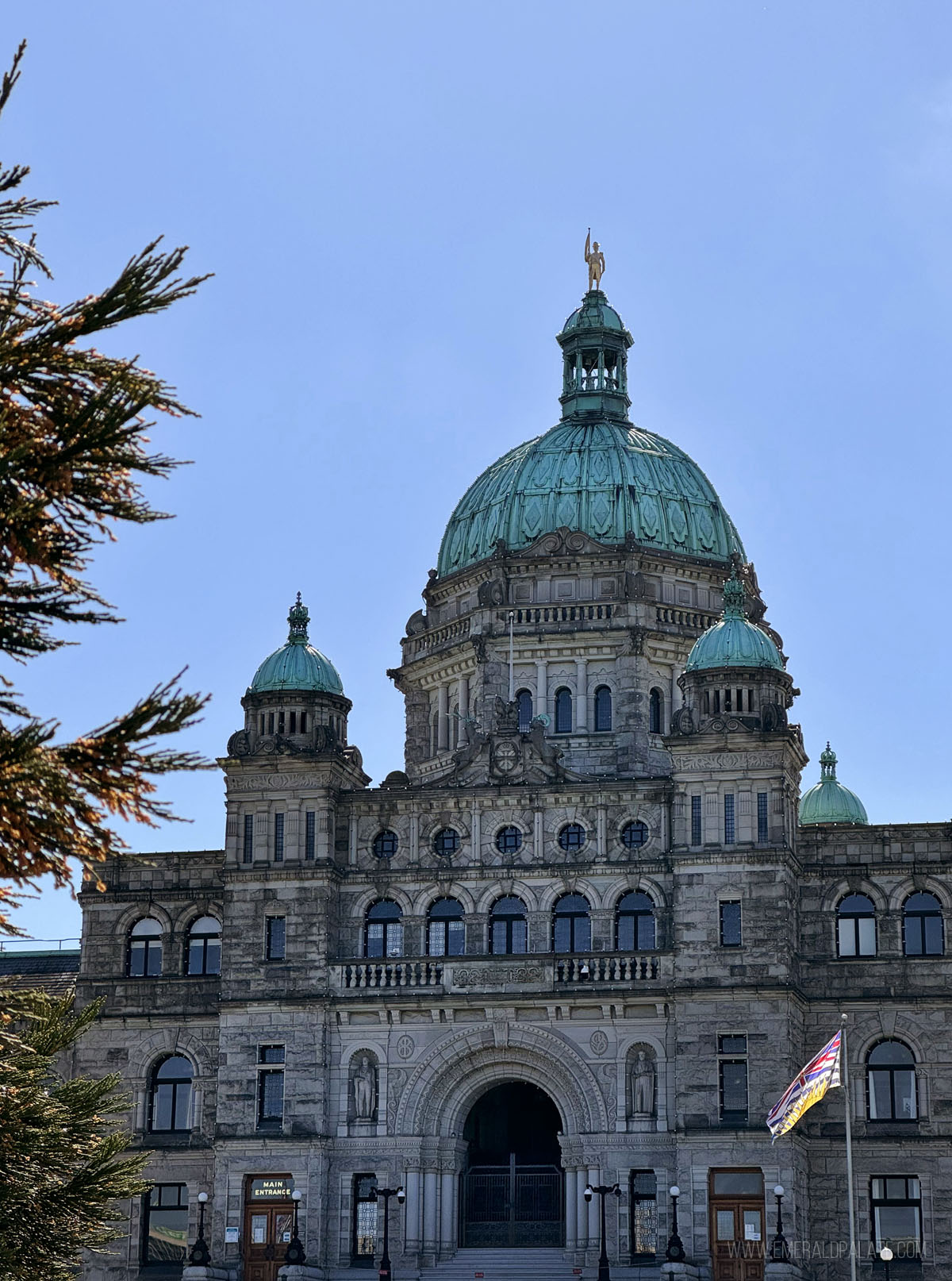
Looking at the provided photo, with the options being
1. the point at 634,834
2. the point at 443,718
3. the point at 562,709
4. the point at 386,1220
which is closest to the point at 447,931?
the point at 634,834

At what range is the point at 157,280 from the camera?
18734 millimetres

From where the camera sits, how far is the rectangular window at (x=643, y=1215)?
203 feet

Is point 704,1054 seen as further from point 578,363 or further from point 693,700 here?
point 578,363

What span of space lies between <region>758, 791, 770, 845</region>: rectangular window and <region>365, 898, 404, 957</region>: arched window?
10.7 metres

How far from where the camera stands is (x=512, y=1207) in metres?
65.1

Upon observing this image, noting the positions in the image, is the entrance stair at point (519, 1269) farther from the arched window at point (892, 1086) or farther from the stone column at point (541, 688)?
the stone column at point (541, 688)

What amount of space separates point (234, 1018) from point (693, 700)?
15889 mm

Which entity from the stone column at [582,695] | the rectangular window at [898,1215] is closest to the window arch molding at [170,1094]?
the stone column at [582,695]

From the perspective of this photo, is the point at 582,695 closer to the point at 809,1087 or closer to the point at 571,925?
the point at 571,925

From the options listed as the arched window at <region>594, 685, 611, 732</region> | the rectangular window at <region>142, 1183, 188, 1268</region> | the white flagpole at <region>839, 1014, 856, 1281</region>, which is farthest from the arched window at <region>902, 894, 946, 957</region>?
the rectangular window at <region>142, 1183, 188, 1268</region>

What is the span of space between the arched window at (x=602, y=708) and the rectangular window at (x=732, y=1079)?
14487 mm

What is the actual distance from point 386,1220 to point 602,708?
19.3 meters

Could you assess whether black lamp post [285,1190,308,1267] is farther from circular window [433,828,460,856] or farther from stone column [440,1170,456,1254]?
circular window [433,828,460,856]

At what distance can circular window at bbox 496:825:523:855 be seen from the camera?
218ft
